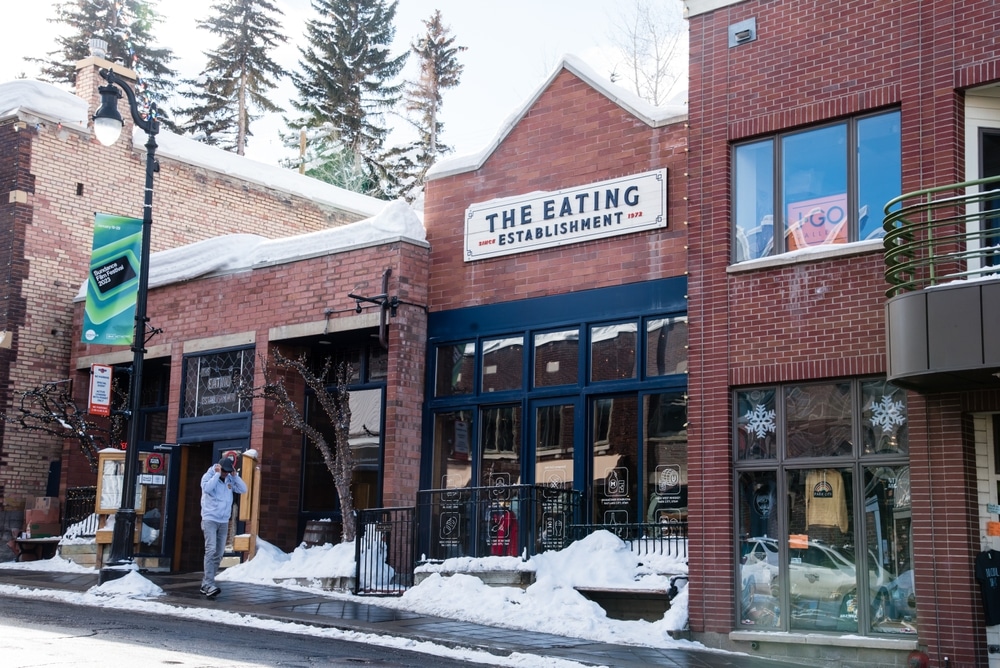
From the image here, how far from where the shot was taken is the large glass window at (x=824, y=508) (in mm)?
12656

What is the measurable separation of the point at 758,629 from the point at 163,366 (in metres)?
14.6

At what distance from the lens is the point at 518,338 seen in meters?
18.4

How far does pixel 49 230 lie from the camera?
2472 cm

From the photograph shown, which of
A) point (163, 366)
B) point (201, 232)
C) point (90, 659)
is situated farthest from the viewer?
point (201, 232)

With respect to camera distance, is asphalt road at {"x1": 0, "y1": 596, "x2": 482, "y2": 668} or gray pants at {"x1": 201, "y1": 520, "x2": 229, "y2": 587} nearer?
asphalt road at {"x1": 0, "y1": 596, "x2": 482, "y2": 668}

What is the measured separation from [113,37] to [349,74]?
9.53m

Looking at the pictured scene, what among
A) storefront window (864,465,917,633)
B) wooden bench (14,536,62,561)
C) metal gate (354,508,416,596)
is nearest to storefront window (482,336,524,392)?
metal gate (354,508,416,596)

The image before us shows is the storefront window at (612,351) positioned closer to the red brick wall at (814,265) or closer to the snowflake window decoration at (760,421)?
the red brick wall at (814,265)

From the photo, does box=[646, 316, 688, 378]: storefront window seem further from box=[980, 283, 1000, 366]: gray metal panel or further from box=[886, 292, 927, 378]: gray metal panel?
box=[980, 283, 1000, 366]: gray metal panel

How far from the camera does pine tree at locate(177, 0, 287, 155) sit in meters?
48.5

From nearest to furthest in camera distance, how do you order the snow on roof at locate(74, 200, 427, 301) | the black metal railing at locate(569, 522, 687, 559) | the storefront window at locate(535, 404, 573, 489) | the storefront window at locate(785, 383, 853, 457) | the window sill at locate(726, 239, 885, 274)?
the window sill at locate(726, 239, 885, 274), the storefront window at locate(785, 383, 853, 457), the black metal railing at locate(569, 522, 687, 559), the storefront window at locate(535, 404, 573, 489), the snow on roof at locate(74, 200, 427, 301)

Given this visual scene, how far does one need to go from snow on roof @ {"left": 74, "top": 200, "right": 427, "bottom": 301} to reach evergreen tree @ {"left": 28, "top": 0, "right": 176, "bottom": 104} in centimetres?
2739

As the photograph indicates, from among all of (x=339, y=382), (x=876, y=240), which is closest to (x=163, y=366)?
(x=339, y=382)

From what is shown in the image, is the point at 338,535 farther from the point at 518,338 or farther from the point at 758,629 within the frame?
the point at 758,629
